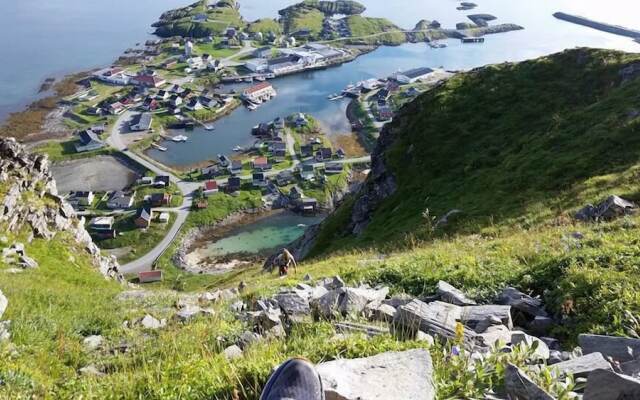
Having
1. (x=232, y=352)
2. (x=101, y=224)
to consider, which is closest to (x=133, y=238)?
(x=101, y=224)

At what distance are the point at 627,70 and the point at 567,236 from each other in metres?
30.5

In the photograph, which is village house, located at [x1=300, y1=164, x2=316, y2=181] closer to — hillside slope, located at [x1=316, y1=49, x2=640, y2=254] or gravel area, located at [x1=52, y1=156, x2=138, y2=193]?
gravel area, located at [x1=52, y1=156, x2=138, y2=193]

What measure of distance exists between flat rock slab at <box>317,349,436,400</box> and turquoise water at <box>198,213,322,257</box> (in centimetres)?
5771

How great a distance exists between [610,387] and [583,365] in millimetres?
1019

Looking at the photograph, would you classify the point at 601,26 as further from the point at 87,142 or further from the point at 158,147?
the point at 87,142

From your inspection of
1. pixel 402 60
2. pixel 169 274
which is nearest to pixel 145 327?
pixel 169 274

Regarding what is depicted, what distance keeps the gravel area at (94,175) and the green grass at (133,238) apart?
13.5 metres

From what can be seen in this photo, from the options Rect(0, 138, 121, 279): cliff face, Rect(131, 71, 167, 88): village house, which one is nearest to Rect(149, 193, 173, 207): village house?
Rect(0, 138, 121, 279): cliff face

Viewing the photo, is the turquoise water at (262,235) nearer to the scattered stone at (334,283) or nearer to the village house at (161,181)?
the village house at (161,181)

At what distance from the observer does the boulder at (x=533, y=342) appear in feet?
20.3

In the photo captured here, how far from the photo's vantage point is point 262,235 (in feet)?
222

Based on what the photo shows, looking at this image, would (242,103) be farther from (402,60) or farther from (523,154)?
(523,154)

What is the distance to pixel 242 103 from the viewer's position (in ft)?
378

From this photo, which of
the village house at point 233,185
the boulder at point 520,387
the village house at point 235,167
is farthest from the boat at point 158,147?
the boulder at point 520,387
